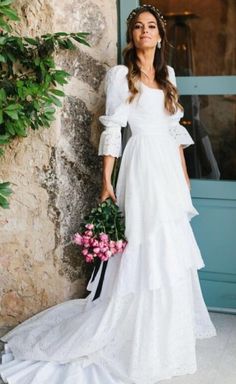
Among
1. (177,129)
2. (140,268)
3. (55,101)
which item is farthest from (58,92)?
(140,268)

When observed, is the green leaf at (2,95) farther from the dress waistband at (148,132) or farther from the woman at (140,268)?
the dress waistband at (148,132)

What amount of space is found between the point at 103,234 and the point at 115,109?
0.53 meters

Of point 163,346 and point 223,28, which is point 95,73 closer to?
point 223,28

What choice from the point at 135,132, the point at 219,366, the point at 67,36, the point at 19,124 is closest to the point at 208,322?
the point at 219,366

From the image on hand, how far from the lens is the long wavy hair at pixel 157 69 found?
2.54 m

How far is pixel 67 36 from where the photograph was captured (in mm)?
2596

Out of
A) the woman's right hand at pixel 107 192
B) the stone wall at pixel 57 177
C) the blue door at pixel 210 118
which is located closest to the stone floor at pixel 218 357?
the blue door at pixel 210 118

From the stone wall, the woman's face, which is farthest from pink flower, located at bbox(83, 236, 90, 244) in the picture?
the woman's face

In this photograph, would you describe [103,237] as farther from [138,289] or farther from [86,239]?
[138,289]

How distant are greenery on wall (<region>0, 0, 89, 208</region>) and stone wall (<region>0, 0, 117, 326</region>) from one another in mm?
93

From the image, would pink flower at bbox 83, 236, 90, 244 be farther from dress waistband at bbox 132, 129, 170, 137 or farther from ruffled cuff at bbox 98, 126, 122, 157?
dress waistband at bbox 132, 129, 170, 137

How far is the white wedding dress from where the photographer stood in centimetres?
243

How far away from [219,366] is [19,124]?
4.44 feet

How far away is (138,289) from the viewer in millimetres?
2467
